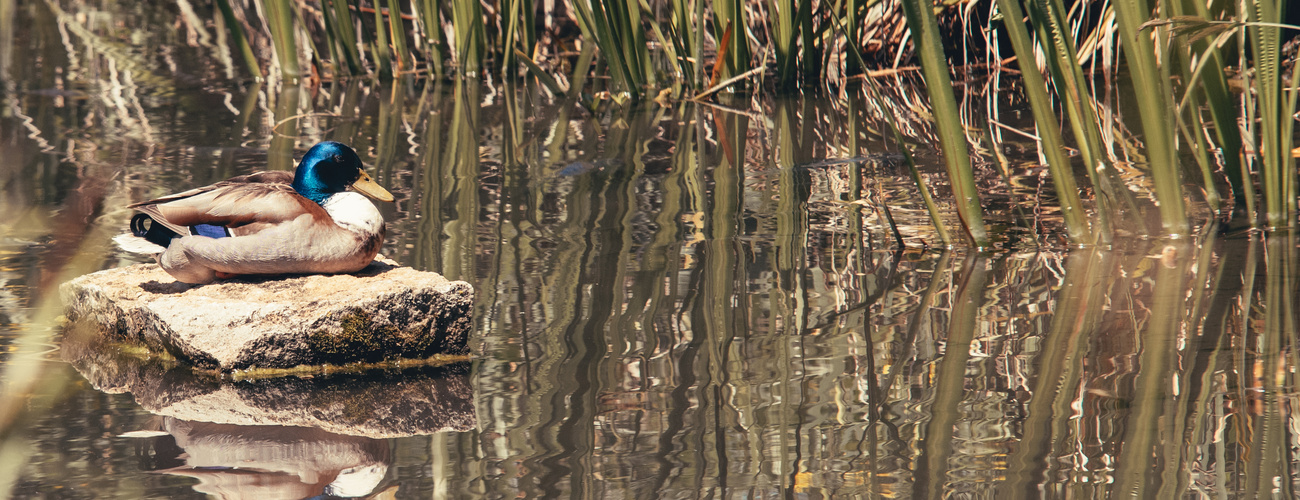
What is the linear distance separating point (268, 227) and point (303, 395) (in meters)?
0.46

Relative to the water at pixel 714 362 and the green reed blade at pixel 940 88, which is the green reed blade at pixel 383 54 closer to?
the water at pixel 714 362

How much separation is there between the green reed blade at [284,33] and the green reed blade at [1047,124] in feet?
16.1

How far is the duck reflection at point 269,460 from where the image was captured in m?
2.25

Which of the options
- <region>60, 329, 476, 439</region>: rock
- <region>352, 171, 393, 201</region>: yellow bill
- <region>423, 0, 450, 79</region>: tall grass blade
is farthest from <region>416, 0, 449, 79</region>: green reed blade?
<region>60, 329, 476, 439</region>: rock

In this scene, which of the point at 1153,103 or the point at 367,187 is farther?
the point at 1153,103

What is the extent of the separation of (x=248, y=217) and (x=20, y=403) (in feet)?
2.09

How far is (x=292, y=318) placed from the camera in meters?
2.86

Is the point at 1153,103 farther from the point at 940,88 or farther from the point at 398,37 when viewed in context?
the point at 398,37

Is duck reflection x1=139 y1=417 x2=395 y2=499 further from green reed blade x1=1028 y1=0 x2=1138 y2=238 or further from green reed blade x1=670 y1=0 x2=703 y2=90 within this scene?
green reed blade x1=670 y1=0 x2=703 y2=90

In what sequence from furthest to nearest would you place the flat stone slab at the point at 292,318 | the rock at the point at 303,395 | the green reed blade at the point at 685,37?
1. the green reed blade at the point at 685,37
2. the flat stone slab at the point at 292,318
3. the rock at the point at 303,395

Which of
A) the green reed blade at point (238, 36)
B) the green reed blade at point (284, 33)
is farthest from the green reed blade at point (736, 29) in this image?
the green reed blade at point (238, 36)

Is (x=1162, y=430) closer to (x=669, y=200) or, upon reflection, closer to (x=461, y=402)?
(x=461, y=402)

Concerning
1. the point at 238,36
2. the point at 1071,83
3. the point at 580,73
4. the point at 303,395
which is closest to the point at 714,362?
the point at 303,395

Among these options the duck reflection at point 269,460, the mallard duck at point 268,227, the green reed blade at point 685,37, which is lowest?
the duck reflection at point 269,460
